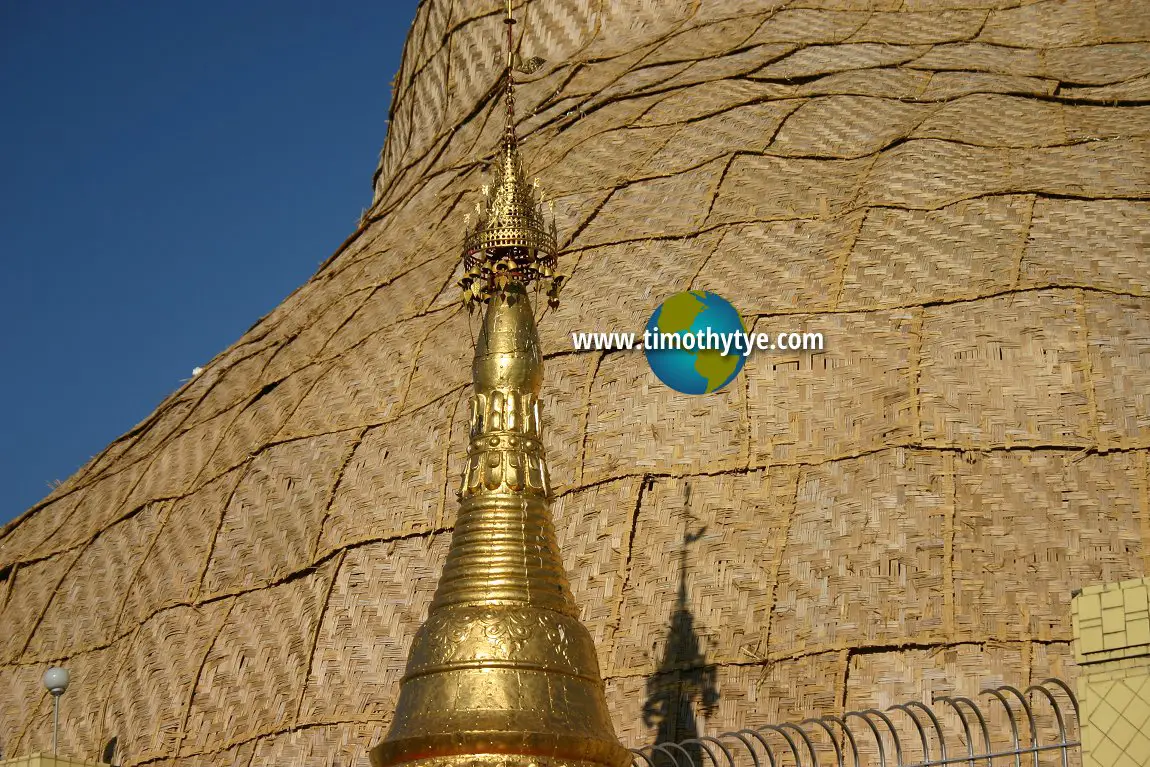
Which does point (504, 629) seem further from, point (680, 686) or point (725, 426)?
point (725, 426)

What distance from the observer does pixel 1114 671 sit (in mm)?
8375

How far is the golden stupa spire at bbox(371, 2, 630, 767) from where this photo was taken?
9.51m

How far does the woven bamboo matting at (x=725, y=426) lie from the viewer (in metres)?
13.4

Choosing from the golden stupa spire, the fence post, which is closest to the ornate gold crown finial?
the golden stupa spire

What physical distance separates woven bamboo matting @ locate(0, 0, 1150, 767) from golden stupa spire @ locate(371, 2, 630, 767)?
3.36 m

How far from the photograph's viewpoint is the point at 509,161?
38.2 feet

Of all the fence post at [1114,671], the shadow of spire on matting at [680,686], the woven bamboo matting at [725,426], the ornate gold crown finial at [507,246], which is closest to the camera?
the fence post at [1114,671]

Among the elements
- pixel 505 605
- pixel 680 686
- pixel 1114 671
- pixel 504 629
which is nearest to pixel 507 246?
pixel 505 605

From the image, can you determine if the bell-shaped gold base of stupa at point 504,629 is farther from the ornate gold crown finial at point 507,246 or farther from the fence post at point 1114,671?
the fence post at point 1114,671

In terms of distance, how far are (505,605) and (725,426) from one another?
557 centimetres

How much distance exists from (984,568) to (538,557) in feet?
13.7

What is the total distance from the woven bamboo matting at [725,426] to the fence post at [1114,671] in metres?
3.98

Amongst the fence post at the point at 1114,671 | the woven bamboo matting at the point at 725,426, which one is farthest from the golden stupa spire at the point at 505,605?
the woven bamboo matting at the point at 725,426

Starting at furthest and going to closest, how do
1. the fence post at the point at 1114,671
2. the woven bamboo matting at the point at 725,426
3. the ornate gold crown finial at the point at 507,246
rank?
1. the woven bamboo matting at the point at 725,426
2. the ornate gold crown finial at the point at 507,246
3. the fence post at the point at 1114,671
